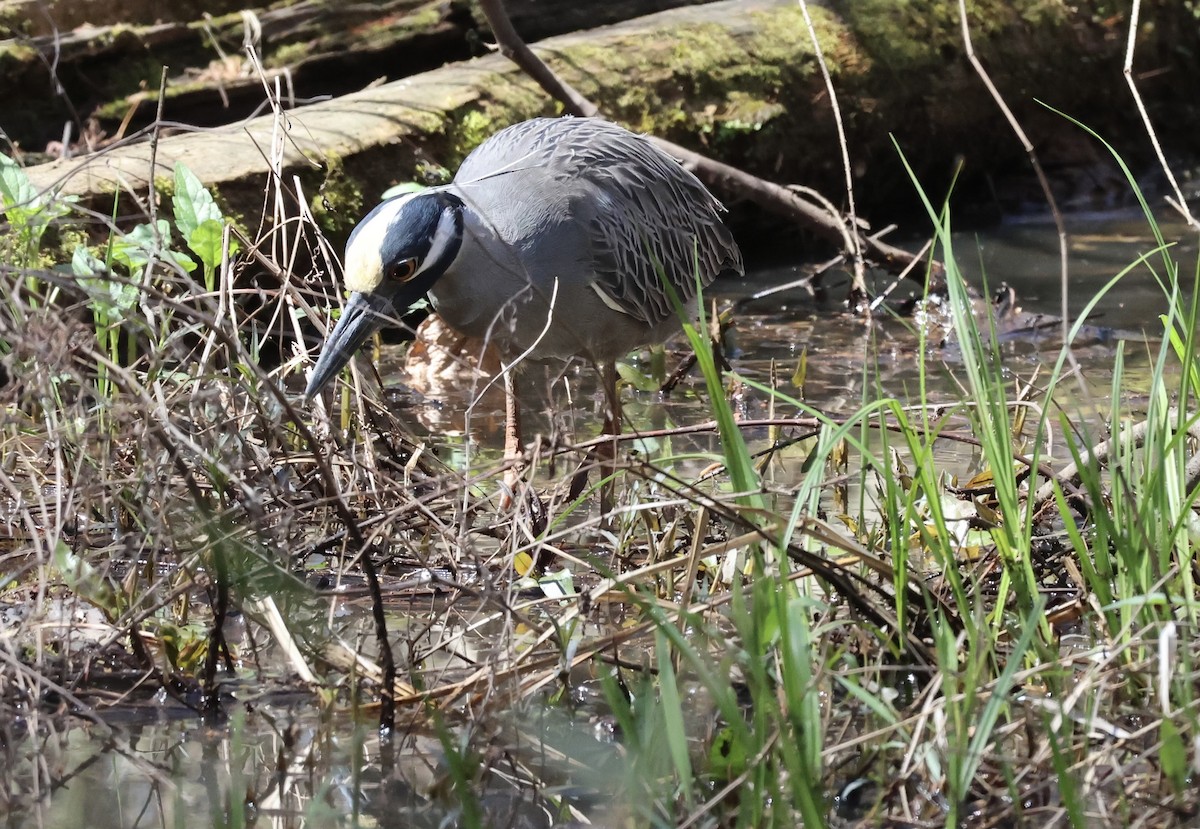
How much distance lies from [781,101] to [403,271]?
14.2 feet

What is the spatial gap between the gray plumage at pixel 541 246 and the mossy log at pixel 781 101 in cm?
112

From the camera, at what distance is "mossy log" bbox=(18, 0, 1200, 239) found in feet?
19.6

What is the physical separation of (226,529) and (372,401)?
114cm

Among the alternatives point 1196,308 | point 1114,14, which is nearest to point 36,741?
point 1196,308

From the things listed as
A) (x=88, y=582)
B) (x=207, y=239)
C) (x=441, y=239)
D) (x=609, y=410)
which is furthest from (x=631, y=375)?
(x=88, y=582)

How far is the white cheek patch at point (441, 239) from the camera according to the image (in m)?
3.83

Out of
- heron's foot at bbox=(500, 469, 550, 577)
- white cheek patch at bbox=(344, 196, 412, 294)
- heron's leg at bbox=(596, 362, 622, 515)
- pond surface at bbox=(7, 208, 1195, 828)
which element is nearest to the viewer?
pond surface at bbox=(7, 208, 1195, 828)

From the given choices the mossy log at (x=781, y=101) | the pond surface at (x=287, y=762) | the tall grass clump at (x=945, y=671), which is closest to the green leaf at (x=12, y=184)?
the pond surface at (x=287, y=762)

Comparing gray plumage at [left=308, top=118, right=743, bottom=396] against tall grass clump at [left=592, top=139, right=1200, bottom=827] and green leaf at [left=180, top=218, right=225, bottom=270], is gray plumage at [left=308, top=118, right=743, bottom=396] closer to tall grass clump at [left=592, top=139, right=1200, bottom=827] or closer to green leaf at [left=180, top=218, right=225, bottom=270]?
green leaf at [left=180, top=218, right=225, bottom=270]

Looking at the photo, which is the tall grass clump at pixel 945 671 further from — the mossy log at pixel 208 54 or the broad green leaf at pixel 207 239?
the mossy log at pixel 208 54

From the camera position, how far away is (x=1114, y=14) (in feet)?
29.5

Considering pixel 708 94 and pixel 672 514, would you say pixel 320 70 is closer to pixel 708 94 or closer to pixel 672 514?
pixel 708 94

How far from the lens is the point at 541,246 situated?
4207mm

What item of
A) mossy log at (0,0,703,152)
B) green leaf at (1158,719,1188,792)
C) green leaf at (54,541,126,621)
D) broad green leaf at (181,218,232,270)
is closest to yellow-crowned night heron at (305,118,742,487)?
broad green leaf at (181,218,232,270)
